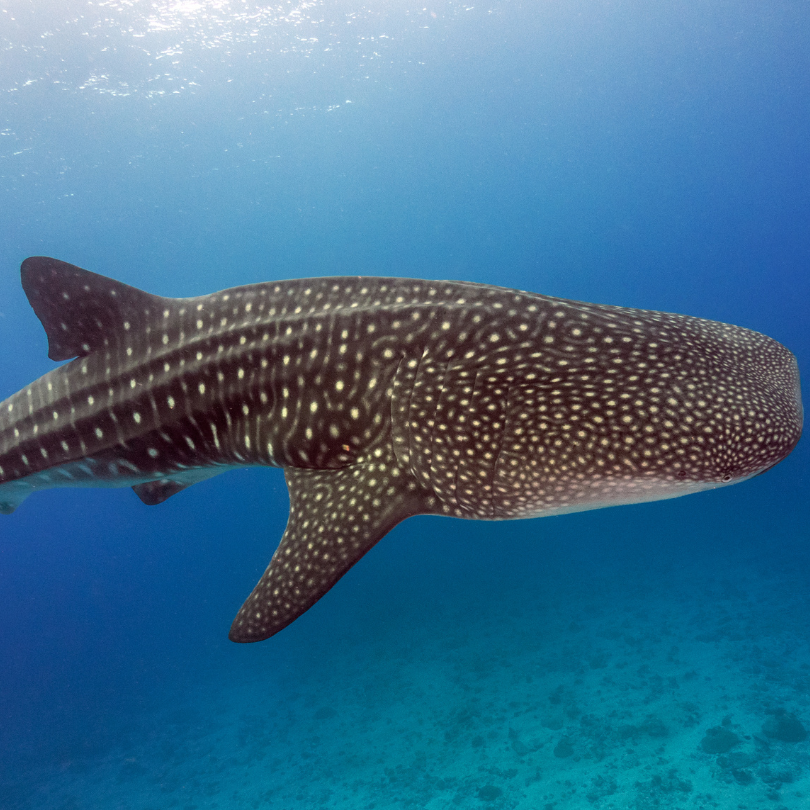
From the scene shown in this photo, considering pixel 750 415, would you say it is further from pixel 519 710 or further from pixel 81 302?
pixel 519 710

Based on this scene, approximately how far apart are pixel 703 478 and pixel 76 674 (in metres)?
29.5

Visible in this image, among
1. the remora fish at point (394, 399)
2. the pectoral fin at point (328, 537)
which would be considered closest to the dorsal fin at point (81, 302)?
the remora fish at point (394, 399)

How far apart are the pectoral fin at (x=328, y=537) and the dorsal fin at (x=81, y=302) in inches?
73.5

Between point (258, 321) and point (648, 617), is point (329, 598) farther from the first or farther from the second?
point (258, 321)

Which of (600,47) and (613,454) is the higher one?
(600,47)

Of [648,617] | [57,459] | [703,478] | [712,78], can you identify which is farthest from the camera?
[712,78]

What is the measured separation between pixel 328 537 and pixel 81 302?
2460mm

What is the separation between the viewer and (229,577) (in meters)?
35.6

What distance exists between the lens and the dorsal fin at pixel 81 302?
3.49 m

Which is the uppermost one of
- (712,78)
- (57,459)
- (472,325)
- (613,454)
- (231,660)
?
(712,78)

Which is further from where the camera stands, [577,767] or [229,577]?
[229,577]

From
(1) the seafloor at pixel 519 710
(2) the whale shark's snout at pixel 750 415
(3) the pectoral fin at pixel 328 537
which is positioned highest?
(2) the whale shark's snout at pixel 750 415

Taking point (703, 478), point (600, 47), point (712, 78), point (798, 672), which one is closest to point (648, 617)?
point (798, 672)

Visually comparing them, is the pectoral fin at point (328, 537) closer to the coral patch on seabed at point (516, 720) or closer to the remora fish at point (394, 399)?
the remora fish at point (394, 399)
